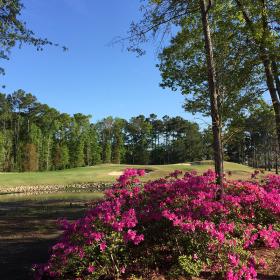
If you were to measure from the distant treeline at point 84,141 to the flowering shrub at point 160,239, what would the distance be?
49.1 m

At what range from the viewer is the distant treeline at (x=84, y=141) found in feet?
212

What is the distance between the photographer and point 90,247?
5.07m

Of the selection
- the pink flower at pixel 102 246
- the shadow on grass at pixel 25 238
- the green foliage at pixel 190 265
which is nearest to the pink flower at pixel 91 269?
the pink flower at pixel 102 246

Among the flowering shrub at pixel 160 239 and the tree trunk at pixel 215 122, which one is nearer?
the flowering shrub at pixel 160 239

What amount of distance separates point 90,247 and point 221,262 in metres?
1.78

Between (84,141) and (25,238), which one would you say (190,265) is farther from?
(84,141)

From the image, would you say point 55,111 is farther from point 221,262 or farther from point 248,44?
point 221,262

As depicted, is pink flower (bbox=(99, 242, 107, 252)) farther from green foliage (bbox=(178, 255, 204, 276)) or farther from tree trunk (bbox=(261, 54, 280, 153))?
tree trunk (bbox=(261, 54, 280, 153))

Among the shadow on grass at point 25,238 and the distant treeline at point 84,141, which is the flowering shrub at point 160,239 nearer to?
the shadow on grass at point 25,238

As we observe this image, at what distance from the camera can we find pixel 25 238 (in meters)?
9.19

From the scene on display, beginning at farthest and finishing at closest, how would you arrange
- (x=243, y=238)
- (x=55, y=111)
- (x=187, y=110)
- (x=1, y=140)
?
(x=55, y=111) < (x=1, y=140) < (x=187, y=110) < (x=243, y=238)

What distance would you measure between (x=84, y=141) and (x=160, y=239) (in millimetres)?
69390

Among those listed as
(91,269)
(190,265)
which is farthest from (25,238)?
(190,265)

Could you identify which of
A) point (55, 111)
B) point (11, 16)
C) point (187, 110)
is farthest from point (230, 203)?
point (55, 111)
